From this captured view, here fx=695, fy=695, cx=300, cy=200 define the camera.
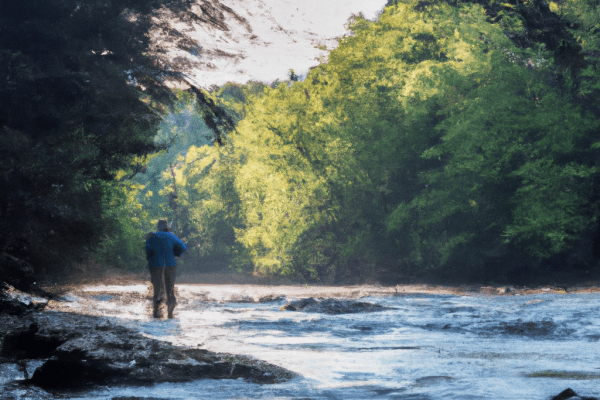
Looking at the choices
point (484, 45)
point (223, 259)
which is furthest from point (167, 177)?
point (484, 45)

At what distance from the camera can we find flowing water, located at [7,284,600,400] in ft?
21.0

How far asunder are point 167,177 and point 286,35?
1923 inches

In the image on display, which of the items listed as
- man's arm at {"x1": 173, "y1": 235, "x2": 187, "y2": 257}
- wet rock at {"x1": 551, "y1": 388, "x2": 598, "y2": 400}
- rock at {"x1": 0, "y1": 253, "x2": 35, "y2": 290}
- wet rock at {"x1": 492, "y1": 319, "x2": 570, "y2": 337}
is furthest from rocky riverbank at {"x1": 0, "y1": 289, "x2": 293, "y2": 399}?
wet rock at {"x1": 492, "y1": 319, "x2": 570, "y2": 337}

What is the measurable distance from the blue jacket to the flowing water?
1.10 metres

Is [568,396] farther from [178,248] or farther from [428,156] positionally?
[428,156]

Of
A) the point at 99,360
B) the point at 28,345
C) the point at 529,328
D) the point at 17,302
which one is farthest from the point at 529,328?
the point at 17,302

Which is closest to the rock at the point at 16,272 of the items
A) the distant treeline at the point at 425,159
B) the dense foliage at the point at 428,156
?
the distant treeline at the point at 425,159

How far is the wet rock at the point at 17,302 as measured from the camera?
31.7 ft

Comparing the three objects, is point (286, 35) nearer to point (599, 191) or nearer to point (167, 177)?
point (599, 191)

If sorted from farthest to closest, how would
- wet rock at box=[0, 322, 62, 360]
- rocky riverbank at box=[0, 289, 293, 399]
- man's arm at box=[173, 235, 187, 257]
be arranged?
man's arm at box=[173, 235, 187, 257], wet rock at box=[0, 322, 62, 360], rocky riverbank at box=[0, 289, 293, 399]

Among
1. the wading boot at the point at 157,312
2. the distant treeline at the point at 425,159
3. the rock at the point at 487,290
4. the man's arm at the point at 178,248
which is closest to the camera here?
the wading boot at the point at 157,312

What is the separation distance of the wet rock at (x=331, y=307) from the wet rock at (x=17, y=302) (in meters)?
6.95

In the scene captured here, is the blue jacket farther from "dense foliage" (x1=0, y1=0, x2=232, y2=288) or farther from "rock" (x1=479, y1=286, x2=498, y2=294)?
"rock" (x1=479, y1=286, x2=498, y2=294)

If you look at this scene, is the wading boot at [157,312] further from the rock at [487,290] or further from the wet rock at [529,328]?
the rock at [487,290]
